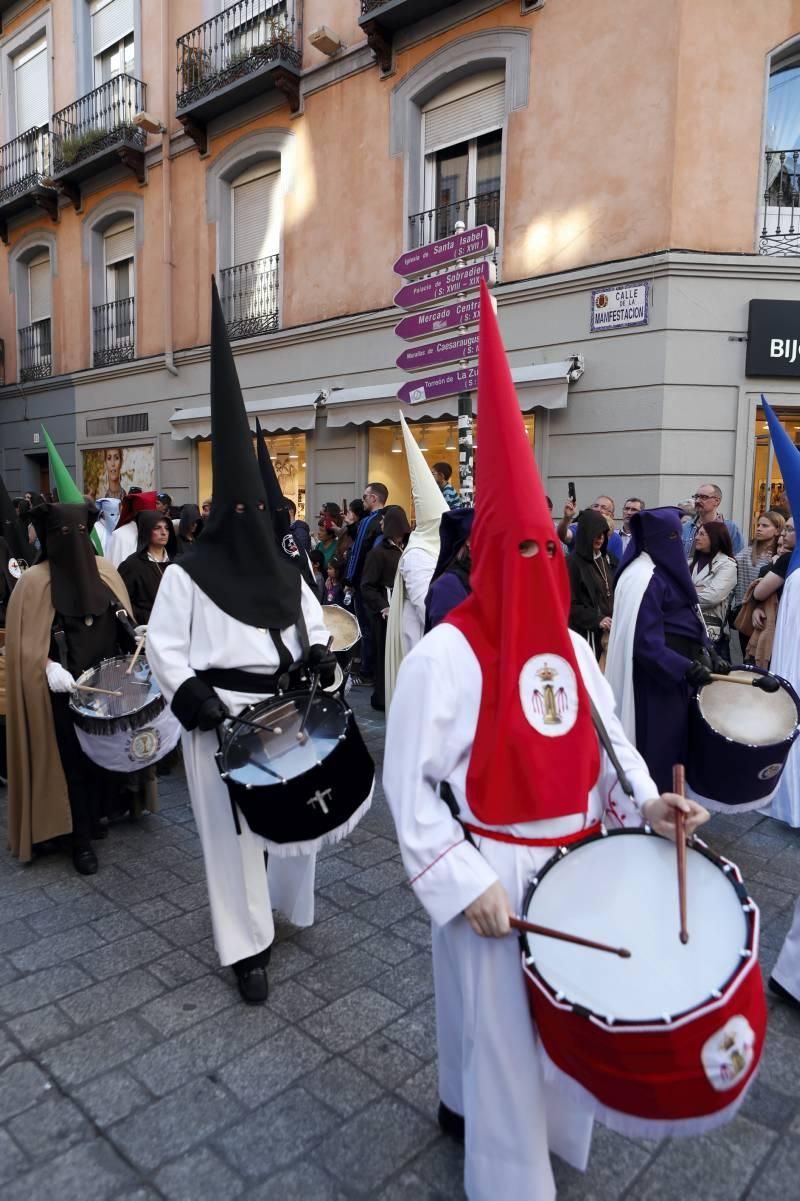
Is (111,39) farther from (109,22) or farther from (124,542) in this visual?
(124,542)

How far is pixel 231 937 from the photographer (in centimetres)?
325

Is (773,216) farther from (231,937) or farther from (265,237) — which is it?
(231,937)

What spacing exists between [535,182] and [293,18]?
603 cm

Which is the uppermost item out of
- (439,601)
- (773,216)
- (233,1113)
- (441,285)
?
(773,216)

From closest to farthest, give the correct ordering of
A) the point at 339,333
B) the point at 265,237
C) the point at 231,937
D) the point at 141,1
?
the point at 231,937 < the point at 339,333 < the point at 265,237 < the point at 141,1

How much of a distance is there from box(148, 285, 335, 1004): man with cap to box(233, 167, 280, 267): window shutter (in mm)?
12316

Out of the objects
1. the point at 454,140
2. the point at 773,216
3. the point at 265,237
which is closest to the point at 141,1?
the point at 265,237

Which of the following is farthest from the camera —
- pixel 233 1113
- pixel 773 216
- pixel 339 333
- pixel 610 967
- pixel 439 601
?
pixel 339 333

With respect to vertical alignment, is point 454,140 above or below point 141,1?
below

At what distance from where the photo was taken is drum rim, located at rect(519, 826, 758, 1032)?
5.25 feet

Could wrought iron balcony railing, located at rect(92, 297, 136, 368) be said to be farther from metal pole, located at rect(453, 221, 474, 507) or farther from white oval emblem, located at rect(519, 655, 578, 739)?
white oval emblem, located at rect(519, 655, 578, 739)

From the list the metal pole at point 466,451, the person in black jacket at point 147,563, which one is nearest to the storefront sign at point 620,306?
the metal pole at point 466,451

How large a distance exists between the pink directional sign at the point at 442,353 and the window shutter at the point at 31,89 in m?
17.8

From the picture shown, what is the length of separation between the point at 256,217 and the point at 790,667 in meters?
13.3
